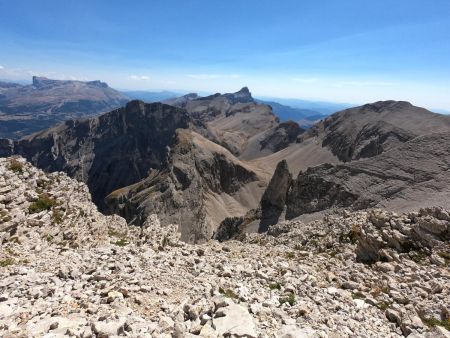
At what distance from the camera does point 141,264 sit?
52.2 ft

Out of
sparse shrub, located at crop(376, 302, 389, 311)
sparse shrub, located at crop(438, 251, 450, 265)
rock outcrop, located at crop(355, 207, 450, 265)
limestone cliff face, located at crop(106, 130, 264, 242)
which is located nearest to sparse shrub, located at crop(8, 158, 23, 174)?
rock outcrop, located at crop(355, 207, 450, 265)

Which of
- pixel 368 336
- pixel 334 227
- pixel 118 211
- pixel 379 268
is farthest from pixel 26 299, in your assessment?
pixel 118 211

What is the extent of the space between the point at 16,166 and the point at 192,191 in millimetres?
83242

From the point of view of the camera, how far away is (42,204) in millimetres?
23156

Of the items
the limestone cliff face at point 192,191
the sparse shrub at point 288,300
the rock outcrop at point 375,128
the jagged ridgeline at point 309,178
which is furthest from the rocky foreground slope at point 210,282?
the rock outcrop at point 375,128

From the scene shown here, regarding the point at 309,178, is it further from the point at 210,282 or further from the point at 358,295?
the point at 210,282

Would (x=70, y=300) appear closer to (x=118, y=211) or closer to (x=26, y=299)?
(x=26, y=299)

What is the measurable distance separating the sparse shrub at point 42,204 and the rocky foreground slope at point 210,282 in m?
0.06

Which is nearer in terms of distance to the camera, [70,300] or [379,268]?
[70,300]

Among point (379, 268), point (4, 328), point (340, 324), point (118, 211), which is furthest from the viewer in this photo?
point (118, 211)

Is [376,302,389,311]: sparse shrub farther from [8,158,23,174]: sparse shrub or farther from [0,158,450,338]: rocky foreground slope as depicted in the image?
[8,158,23,174]: sparse shrub

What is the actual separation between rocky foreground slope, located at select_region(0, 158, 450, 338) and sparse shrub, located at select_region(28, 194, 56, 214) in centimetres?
6

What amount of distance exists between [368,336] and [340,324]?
906mm

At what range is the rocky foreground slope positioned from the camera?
1083 cm
